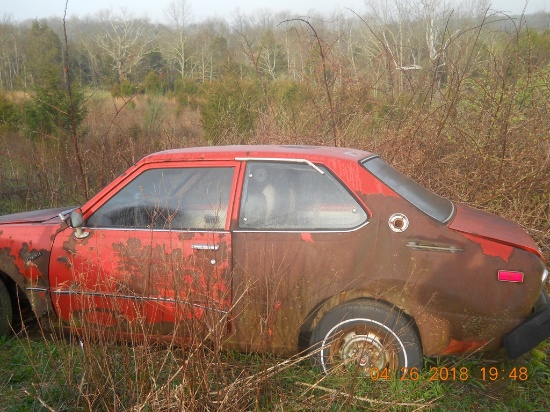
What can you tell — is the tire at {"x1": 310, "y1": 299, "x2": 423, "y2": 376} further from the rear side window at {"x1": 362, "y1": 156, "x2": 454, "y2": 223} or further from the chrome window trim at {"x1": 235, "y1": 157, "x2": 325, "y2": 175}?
the chrome window trim at {"x1": 235, "y1": 157, "x2": 325, "y2": 175}

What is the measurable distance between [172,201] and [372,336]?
1651 millimetres

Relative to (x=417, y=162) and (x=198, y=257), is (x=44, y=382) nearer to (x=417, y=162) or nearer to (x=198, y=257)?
(x=198, y=257)

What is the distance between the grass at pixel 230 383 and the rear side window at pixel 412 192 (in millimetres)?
988

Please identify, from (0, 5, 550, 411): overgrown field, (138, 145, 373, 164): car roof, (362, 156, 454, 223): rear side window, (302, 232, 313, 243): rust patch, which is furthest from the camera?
(138, 145, 373, 164): car roof

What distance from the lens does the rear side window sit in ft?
11.1

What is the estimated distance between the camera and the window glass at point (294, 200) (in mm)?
3312

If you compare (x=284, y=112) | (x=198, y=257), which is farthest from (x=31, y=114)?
(x=198, y=257)

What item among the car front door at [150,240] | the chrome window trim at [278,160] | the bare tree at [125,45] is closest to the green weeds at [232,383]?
the car front door at [150,240]

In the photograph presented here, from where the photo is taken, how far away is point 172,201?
363cm

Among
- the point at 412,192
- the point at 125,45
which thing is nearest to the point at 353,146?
the point at 412,192

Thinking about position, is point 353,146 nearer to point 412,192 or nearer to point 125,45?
point 412,192

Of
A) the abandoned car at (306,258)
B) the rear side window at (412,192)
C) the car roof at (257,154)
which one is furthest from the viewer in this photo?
the car roof at (257,154)

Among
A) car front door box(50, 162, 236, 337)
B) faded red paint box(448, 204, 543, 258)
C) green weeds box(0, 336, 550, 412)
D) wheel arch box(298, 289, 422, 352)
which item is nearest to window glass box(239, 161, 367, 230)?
car front door box(50, 162, 236, 337)
